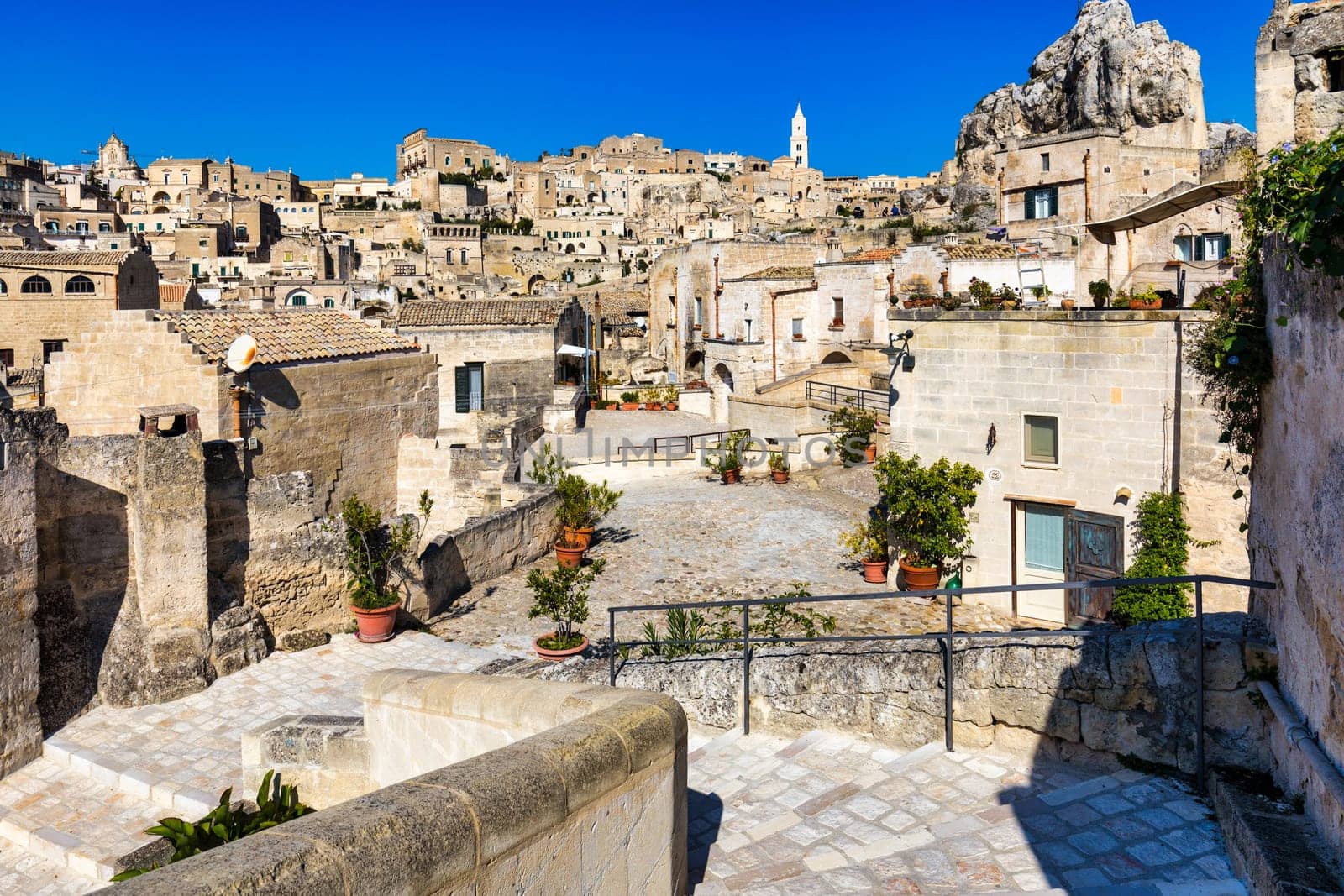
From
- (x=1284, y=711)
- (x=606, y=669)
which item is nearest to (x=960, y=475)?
(x=606, y=669)

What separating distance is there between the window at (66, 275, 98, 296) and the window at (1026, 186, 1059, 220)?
42319 millimetres

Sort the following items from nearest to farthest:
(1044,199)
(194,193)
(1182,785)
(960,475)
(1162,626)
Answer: (1182,785), (1162,626), (960,475), (1044,199), (194,193)

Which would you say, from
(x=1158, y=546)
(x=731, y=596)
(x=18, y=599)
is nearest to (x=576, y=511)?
(x=731, y=596)

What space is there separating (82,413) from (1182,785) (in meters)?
16.1

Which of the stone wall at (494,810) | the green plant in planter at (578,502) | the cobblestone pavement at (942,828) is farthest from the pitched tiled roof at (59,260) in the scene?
the cobblestone pavement at (942,828)

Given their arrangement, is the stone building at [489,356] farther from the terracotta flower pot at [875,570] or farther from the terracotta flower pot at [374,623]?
the terracotta flower pot at [374,623]

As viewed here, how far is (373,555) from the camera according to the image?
42.2ft

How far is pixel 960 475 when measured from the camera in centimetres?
1438

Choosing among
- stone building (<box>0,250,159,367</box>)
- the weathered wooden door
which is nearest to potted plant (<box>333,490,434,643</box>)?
the weathered wooden door

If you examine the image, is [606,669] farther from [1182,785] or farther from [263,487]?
[263,487]

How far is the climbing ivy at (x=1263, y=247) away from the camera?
4.08 m

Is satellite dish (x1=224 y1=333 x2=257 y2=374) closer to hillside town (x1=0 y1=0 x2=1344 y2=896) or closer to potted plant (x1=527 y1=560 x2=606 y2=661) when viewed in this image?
hillside town (x1=0 y1=0 x2=1344 y2=896)

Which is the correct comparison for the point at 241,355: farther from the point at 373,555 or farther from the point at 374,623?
the point at 374,623

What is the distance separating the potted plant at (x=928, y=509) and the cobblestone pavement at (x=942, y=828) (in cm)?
801
